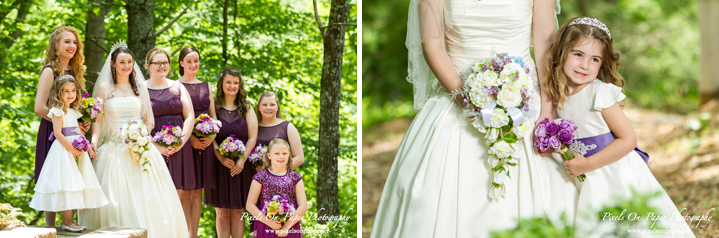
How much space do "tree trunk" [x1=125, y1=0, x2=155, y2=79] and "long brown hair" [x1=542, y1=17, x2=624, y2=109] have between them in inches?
189

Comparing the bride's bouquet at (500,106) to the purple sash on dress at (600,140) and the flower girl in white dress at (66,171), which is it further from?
the flower girl in white dress at (66,171)

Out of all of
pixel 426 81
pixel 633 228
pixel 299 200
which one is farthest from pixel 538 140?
pixel 299 200

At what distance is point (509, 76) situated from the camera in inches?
117

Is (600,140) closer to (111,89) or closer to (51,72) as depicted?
(111,89)

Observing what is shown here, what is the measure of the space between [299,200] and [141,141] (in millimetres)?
1346

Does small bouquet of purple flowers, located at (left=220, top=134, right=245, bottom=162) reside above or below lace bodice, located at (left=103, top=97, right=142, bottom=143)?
below

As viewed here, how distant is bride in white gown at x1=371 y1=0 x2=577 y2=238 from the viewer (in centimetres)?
309

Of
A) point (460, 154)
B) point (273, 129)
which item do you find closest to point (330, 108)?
point (273, 129)

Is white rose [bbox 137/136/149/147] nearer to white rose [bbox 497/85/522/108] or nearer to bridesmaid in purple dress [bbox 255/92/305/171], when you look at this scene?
bridesmaid in purple dress [bbox 255/92/305/171]

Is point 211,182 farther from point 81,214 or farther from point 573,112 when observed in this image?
point 573,112

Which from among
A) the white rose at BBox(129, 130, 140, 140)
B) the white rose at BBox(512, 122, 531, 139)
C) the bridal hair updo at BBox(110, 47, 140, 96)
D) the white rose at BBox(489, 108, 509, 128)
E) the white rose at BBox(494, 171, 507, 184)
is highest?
the bridal hair updo at BBox(110, 47, 140, 96)

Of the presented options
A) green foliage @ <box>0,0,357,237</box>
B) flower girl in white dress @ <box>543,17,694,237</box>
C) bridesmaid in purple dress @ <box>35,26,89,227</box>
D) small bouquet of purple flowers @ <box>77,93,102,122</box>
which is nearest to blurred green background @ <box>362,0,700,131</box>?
green foliage @ <box>0,0,357,237</box>

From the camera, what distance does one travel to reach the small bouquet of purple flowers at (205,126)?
181 inches

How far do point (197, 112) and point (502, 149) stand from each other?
2.92 meters
